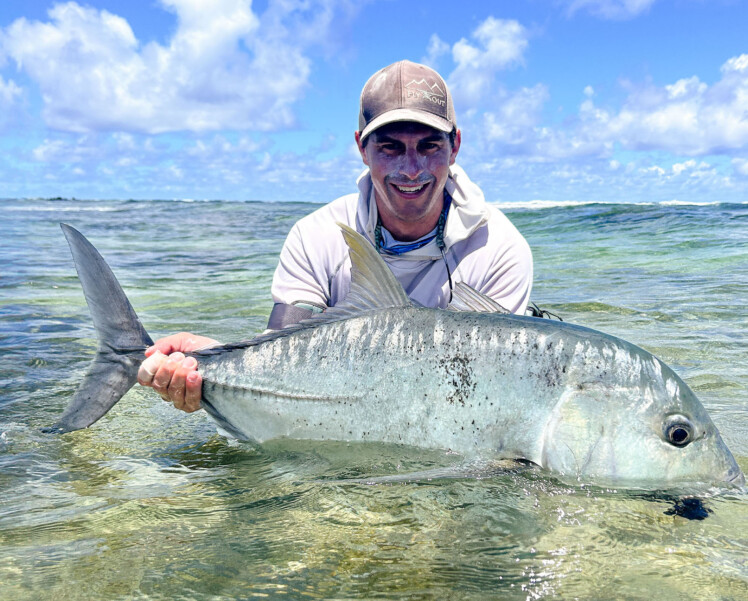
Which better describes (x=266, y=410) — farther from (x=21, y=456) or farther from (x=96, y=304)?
(x=21, y=456)

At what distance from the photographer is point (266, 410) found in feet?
9.21

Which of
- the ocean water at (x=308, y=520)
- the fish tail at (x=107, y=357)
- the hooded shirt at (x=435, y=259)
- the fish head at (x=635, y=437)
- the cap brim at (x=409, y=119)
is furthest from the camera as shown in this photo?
the hooded shirt at (x=435, y=259)

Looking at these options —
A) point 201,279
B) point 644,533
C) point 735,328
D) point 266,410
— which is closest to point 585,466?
point 644,533

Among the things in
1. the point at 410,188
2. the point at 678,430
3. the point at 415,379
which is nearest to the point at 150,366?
the point at 415,379

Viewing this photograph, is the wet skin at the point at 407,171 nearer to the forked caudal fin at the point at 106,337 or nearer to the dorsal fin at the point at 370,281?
the forked caudal fin at the point at 106,337

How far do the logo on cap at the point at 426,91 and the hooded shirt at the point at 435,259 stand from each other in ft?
1.63

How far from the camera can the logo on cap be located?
343cm

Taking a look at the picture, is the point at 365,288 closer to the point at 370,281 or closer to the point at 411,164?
the point at 370,281

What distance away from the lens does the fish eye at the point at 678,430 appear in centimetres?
232

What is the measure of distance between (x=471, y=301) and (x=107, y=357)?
62.5 inches

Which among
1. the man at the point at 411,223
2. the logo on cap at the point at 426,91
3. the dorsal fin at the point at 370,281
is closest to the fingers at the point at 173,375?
the man at the point at 411,223

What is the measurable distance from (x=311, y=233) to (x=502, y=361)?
5.52ft

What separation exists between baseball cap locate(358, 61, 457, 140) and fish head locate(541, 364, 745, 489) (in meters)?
1.64

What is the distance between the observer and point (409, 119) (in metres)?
3.34
